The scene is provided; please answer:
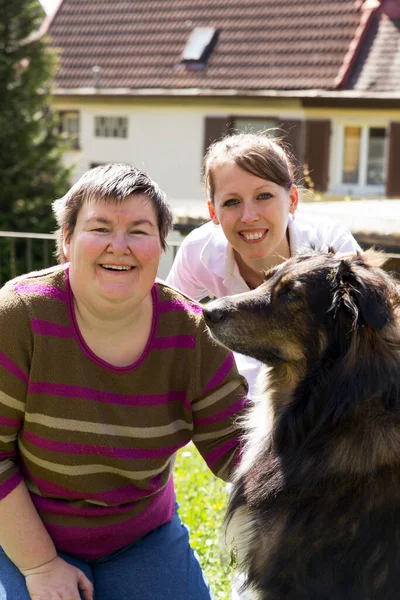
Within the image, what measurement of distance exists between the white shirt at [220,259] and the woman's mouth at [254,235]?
151 millimetres

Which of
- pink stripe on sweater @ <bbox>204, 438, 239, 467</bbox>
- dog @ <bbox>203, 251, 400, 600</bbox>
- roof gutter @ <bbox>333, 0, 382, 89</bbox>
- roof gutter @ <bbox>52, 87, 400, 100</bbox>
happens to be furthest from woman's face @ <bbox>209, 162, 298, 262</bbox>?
roof gutter @ <bbox>333, 0, 382, 89</bbox>

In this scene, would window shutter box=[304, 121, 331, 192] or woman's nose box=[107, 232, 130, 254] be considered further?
window shutter box=[304, 121, 331, 192]

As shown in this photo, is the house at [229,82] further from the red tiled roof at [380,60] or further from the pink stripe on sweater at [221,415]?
the pink stripe on sweater at [221,415]

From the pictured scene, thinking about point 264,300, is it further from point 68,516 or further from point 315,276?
point 68,516

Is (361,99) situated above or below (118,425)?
above

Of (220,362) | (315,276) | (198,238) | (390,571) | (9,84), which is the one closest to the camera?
(390,571)

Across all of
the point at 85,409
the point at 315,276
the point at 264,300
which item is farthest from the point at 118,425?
the point at 315,276

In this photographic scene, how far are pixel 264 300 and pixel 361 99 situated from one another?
18018 millimetres

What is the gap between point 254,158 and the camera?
330 cm

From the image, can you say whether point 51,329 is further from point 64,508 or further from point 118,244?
point 64,508

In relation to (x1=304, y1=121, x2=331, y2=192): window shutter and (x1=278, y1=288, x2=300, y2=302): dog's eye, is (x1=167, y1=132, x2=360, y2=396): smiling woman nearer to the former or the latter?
(x1=278, y1=288, x2=300, y2=302): dog's eye

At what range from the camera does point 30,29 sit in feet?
51.3

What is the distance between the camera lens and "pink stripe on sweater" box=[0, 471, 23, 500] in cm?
256

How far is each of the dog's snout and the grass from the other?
1.11 metres
